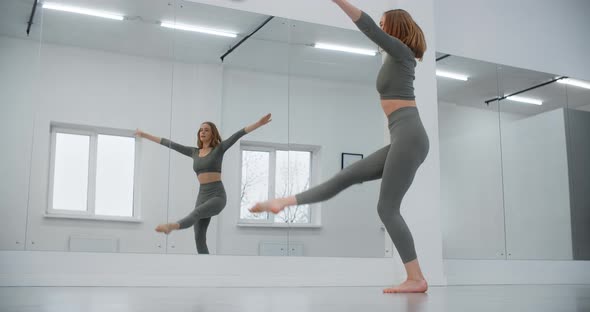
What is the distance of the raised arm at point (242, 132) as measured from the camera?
466cm

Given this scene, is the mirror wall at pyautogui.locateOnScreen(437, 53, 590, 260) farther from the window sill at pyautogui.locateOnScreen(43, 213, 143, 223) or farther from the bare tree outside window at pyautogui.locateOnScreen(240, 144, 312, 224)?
the window sill at pyautogui.locateOnScreen(43, 213, 143, 223)

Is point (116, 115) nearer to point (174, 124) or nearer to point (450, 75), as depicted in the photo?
point (174, 124)

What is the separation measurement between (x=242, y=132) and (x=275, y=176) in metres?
0.42

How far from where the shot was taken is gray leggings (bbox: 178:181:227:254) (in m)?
4.51

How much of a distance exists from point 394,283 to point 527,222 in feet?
5.86

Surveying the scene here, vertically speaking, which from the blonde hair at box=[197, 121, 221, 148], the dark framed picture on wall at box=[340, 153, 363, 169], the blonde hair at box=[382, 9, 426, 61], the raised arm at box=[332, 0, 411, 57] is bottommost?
the dark framed picture on wall at box=[340, 153, 363, 169]

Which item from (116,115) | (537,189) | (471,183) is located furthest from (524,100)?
(116,115)

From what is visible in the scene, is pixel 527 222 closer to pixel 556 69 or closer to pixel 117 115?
pixel 556 69

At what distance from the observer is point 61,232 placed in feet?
13.6

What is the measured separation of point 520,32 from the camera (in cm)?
663

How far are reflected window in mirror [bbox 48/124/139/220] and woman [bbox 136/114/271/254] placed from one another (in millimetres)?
262

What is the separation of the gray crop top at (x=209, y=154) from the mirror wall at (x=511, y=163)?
2.13 metres

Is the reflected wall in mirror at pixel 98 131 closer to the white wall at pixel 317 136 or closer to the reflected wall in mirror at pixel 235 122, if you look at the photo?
the reflected wall in mirror at pixel 235 122

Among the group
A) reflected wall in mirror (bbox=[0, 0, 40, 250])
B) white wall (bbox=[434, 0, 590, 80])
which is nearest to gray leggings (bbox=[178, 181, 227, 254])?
reflected wall in mirror (bbox=[0, 0, 40, 250])
